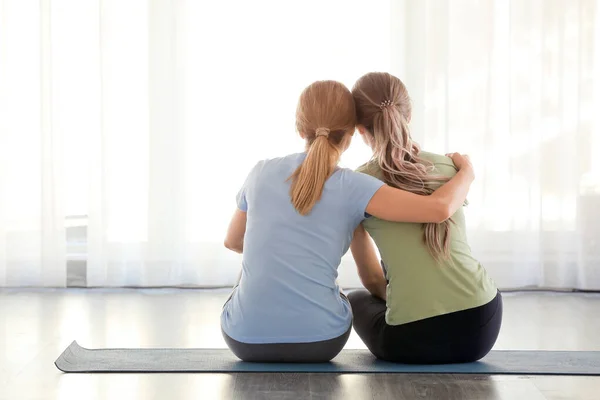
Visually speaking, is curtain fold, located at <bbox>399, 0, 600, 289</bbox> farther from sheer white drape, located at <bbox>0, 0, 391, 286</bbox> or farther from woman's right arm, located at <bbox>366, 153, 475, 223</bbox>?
woman's right arm, located at <bbox>366, 153, 475, 223</bbox>

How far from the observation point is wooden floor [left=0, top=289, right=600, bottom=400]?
7.60 feet

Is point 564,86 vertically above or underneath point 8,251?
above

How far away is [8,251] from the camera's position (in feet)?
14.4

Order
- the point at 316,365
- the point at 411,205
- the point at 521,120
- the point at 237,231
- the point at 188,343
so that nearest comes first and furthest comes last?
the point at 411,205, the point at 316,365, the point at 237,231, the point at 188,343, the point at 521,120

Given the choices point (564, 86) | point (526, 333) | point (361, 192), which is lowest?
point (526, 333)

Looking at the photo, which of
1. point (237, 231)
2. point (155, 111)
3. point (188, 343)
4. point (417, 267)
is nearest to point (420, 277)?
point (417, 267)

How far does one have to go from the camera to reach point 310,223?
246cm

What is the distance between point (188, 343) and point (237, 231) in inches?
21.6

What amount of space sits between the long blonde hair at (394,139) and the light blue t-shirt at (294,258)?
10cm

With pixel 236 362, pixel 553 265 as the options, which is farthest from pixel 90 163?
pixel 553 265

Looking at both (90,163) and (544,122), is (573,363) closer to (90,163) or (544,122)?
(544,122)

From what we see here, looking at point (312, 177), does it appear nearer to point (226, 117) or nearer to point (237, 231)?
point (237, 231)

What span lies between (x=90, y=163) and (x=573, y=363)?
8.40 feet

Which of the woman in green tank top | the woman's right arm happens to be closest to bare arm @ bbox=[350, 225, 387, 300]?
the woman in green tank top
